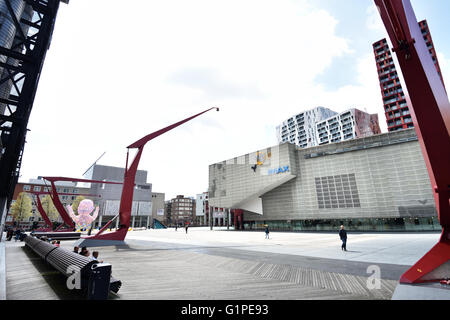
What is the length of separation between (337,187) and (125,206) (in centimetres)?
4383

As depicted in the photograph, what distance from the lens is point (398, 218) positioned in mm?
39062

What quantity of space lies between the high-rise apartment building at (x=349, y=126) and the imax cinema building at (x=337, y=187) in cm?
4562

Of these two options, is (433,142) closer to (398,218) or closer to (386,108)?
(398,218)

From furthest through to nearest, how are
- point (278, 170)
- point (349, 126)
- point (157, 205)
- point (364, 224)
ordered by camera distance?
point (157, 205) < point (349, 126) < point (278, 170) < point (364, 224)

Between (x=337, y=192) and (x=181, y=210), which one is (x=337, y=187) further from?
(x=181, y=210)

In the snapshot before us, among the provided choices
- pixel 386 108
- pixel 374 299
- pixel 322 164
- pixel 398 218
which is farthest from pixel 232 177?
pixel 374 299

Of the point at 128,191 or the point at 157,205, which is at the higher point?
the point at 157,205

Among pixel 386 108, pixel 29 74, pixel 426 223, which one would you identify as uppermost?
pixel 386 108

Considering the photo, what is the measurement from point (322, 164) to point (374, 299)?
48.0m

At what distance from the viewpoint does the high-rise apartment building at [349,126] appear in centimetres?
8531


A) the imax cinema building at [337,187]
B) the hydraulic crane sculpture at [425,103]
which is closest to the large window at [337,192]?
the imax cinema building at [337,187]

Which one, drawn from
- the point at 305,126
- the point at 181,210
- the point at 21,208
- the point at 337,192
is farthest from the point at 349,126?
the point at 181,210

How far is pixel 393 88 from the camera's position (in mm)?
67250
